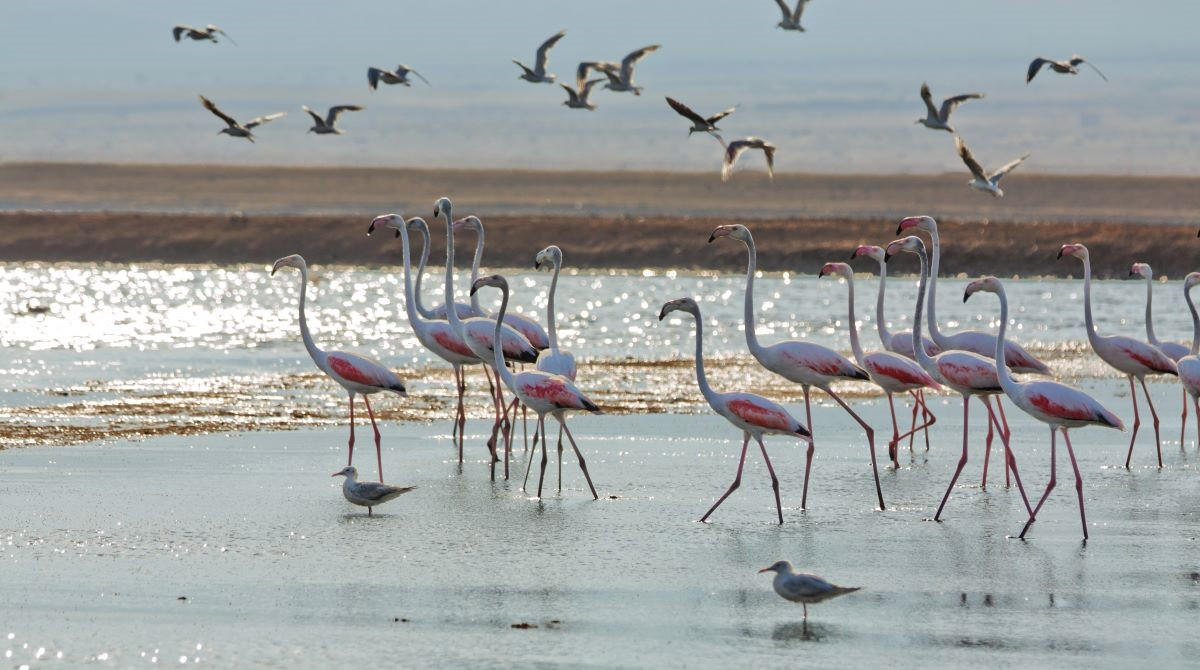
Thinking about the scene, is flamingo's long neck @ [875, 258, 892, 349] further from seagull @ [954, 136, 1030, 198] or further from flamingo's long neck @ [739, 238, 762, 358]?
seagull @ [954, 136, 1030, 198]

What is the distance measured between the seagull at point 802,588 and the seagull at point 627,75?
497 inches

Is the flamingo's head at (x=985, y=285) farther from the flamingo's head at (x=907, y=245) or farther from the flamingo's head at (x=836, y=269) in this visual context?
the flamingo's head at (x=836, y=269)

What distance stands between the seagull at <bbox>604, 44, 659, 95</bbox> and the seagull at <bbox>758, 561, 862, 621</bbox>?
12616 millimetres

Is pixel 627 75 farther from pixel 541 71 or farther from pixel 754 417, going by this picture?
pixel 754 417

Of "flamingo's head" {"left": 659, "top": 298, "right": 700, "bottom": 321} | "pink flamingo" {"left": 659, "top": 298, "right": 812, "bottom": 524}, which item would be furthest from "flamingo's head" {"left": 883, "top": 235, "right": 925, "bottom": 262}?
"pink flamingo" {"left": 659, "top": 298, "right": 812, "bottom": 524}

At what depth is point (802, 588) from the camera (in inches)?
283

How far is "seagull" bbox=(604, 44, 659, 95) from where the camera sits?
63.8 feet

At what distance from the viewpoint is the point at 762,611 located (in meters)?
7.48

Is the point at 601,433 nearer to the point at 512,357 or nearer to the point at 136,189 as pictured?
the point at 512,357


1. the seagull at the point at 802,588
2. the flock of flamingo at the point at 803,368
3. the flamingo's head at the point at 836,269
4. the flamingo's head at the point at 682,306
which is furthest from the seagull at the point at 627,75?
A: the seagull at the point at 802,588

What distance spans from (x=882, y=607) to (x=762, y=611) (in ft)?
1.82

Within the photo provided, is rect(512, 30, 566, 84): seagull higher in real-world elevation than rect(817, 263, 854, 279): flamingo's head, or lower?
higher

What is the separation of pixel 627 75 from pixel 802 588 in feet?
42.9

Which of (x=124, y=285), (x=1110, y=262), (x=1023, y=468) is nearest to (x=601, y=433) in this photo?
(x=1023, y=468)
